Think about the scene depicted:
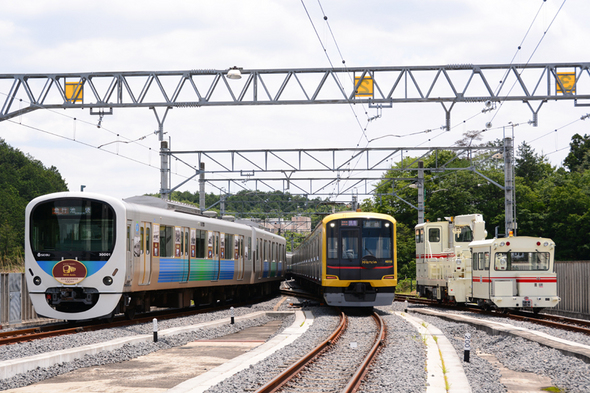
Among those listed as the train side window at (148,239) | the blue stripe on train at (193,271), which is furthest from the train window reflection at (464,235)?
the train side window at (148,239)

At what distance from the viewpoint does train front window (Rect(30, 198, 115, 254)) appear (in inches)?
644

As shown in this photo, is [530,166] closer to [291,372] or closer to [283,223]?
[283,223]

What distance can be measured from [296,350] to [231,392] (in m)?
4.29

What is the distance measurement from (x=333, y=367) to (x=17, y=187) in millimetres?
93379

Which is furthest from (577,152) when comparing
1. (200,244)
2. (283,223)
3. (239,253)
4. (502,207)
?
(200,244)

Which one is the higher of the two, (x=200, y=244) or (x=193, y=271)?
(x=200, y=244)

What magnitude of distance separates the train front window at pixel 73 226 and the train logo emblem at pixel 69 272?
342mm

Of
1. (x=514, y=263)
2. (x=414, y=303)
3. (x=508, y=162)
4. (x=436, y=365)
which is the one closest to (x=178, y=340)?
(x=436, y=365)

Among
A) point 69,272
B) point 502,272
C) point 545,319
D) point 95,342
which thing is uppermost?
point 69,272

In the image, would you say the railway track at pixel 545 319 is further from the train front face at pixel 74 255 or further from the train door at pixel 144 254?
the train front face at pixel 74 255

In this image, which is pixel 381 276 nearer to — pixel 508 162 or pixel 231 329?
pixel 231 329

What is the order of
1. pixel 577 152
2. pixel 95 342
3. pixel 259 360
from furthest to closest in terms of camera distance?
1. pixel 577 152
2. pixel 95 342
3. pixel 259 360

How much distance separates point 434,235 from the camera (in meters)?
29.0

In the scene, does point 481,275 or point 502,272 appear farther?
point 481,275
